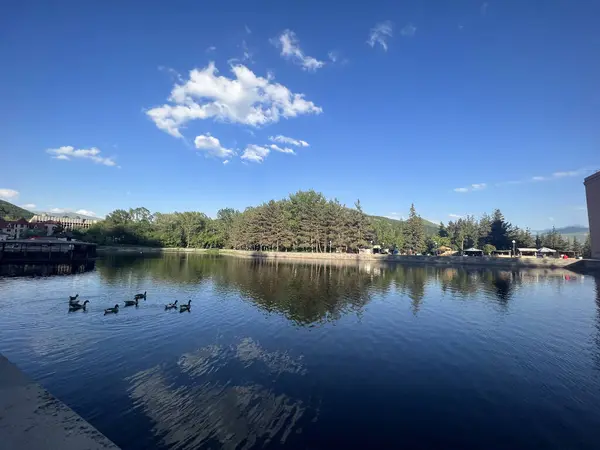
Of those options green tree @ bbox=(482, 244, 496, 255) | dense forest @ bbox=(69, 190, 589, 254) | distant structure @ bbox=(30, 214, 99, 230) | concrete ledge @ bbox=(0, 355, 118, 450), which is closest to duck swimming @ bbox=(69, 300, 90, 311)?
concrete ledge @ bbox=(0, 355, 118, 450)

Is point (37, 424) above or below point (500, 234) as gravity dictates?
below

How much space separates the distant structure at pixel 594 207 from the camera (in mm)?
57719

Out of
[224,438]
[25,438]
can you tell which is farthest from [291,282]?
[25,438]

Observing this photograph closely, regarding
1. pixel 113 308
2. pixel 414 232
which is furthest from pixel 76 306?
pixel 414 232

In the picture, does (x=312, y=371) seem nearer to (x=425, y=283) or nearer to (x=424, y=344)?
(x=424, y=344)

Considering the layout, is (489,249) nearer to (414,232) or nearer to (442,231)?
(414,232)

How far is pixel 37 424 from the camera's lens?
19.5 ft

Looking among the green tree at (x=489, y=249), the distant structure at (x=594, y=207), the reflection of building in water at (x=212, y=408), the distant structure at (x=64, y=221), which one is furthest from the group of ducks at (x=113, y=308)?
the distant structure at (x=64, y=221)

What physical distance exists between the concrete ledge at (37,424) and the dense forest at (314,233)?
2961 inches

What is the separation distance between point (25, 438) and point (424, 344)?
16.4 m

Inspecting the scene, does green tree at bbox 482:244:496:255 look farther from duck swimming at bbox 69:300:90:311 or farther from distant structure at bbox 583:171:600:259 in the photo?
duck swimming at bbox 69:300:90:311

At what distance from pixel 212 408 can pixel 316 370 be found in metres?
4.79

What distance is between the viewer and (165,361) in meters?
13.1

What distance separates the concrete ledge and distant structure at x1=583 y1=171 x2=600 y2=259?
8092 cm
